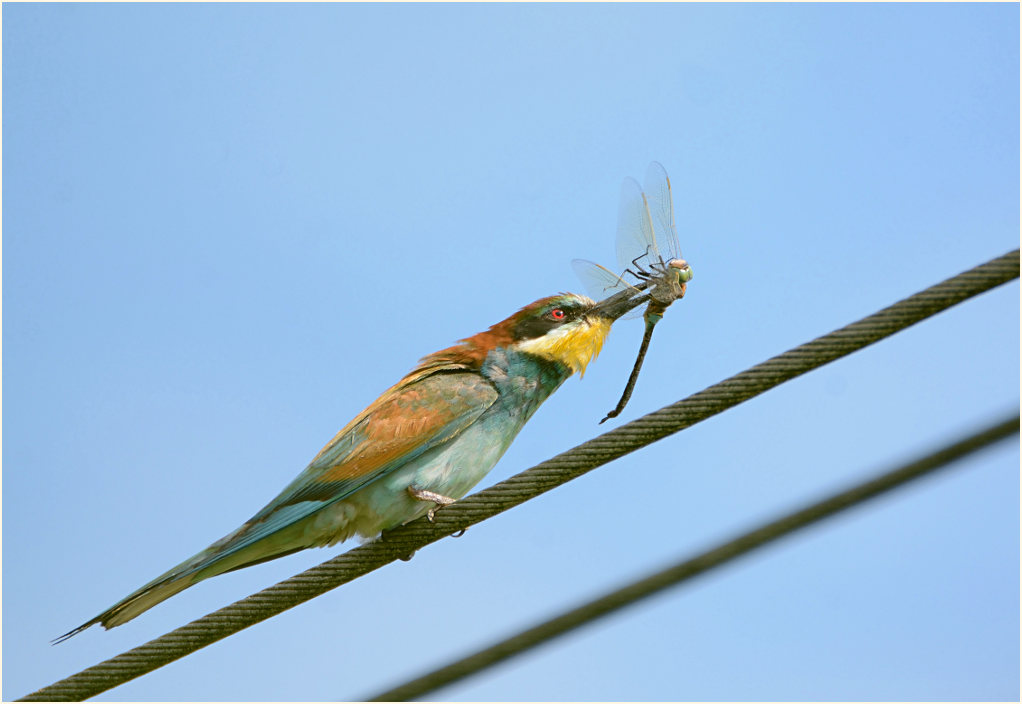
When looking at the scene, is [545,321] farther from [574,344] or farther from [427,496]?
[427,496]

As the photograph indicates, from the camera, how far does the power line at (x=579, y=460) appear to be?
2176 mm

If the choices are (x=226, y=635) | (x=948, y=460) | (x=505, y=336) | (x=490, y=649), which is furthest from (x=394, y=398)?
(x=948, y=460)

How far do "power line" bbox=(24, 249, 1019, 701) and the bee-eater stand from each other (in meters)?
0.58

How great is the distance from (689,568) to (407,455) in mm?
1515

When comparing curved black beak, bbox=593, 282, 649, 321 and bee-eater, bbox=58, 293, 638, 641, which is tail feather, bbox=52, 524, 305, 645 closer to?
bee-eater, bbox=58, 293, 638, 641

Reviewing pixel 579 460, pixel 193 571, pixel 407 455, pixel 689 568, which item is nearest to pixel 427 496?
pixel 407 455

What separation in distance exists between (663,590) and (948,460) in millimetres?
573

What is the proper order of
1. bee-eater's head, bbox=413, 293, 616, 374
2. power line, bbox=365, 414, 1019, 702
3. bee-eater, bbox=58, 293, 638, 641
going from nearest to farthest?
power line, bbox=365, 414, 1019, 702 < bee-eater, bbox=58, 293, 638, 641 < bee-eater's head, bbox=413, 293, 616, 374

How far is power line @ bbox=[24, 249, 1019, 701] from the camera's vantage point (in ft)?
7.14

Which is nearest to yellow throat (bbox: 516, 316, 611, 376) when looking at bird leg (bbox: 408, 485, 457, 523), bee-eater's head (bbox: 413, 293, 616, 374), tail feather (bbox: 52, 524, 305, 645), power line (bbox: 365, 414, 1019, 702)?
bee-eater's head (bbox: 413, 293, 616, 374)

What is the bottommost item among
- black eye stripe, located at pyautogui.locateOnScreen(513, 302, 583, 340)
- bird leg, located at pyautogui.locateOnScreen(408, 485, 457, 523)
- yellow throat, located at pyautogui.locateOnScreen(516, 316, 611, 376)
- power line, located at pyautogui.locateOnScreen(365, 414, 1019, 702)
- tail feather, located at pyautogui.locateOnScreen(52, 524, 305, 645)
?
power line, located at pyautogui.locateOnScreen(365, 414, 1019, 702)

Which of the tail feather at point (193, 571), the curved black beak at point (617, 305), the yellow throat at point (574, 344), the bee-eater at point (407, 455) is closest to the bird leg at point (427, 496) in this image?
the bee-eater at point (407, 455)

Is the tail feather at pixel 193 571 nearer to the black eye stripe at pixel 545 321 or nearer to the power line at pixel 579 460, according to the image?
the power line at pixel 579 460

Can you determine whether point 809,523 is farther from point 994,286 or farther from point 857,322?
point 994,286
